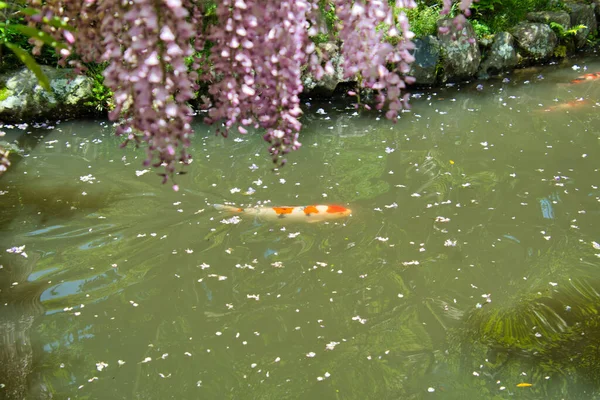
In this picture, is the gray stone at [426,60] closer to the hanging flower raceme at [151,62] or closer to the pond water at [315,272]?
the pond water at [315,272]

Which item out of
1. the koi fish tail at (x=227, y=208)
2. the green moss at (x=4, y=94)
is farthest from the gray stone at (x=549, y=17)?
the green moss at (x=4, y=94)

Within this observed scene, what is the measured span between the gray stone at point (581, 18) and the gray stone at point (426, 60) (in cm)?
337

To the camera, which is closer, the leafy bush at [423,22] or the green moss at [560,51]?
the leafy bush at [423,22]

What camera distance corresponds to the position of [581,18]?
36.4ft

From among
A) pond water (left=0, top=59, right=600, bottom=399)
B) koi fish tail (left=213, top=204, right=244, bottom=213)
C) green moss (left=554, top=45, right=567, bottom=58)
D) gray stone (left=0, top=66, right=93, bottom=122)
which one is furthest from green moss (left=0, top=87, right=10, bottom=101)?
green moss (left=554, top=45, right=567, bottom=58)

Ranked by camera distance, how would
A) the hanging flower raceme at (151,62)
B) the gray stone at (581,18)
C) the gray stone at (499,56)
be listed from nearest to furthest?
the hanging flower raceme at (151,62) → the gray stone at (499,56) → the gray stone at (581,18)

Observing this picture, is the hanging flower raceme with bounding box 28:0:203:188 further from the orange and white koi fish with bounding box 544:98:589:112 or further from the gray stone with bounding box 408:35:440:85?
the gray stone with bounding box 408:35:440:85

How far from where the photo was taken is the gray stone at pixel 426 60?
904 cm

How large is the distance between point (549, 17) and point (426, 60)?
9.60 feet

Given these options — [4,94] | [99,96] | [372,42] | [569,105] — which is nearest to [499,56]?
[569,105]

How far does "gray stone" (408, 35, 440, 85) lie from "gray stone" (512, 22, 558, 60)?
5.81 feet

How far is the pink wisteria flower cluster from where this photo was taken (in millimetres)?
1287

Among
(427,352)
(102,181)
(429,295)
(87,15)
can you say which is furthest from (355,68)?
(102,181)

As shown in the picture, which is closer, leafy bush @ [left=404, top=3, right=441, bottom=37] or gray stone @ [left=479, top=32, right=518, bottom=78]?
leafy bush @ [left=404, top=3, right=441, bottom=37]
